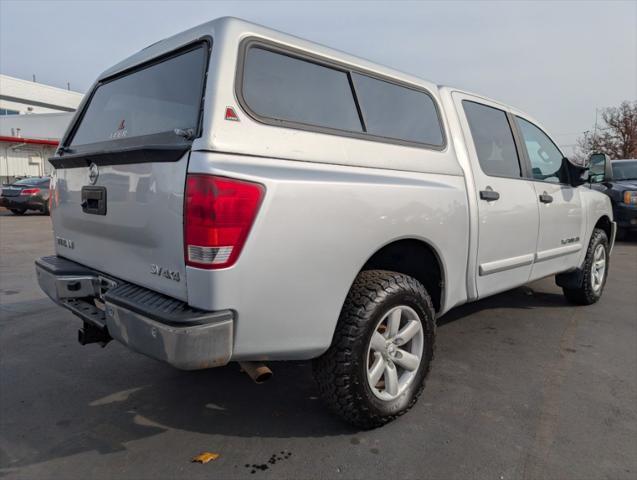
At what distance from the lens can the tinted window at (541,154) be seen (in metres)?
4.02

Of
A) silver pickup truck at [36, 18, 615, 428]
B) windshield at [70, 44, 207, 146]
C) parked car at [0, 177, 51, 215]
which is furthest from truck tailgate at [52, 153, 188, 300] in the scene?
parked car at [0, 177, 51, 215]

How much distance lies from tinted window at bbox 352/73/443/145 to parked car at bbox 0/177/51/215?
15881 millimetres

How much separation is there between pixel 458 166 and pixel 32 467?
2893 mm

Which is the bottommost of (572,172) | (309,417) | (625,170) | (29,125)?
(309,417)

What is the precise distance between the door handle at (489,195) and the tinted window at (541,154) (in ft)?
2.77

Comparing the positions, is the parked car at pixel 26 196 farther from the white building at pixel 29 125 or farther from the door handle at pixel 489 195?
the door handle at pixel 489 195

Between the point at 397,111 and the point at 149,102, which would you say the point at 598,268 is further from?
the point at 149,102

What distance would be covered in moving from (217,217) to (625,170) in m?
11.3

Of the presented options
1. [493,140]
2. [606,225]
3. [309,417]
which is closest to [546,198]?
[493,140]

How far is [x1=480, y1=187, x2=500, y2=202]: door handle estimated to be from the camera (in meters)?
3.22

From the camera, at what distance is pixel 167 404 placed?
9.46 feet

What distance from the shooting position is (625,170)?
10547 mm

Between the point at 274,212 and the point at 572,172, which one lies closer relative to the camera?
the point at 274,212

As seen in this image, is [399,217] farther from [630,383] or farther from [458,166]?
[630,383]
